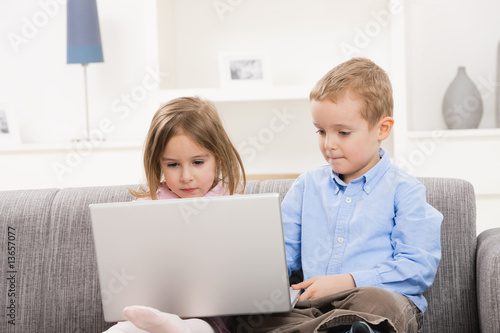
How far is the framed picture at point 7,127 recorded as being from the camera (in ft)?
10.2

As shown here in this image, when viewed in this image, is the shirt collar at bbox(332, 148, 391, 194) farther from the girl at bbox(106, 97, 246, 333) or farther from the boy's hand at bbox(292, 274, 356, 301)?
the girl at bbox(106, 97, 246, 333)

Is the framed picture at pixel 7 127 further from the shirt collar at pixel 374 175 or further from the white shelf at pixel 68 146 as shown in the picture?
the shirt collar at pixel 374 175

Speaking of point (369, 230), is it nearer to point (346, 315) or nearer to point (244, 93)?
point (346, 315)

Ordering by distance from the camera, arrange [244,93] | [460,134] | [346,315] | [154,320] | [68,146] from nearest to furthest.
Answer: [154,320] → [346,315] → [460,134] → [244,93] → [68,146]

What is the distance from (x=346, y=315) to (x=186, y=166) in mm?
589

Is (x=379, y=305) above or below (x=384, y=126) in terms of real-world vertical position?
below

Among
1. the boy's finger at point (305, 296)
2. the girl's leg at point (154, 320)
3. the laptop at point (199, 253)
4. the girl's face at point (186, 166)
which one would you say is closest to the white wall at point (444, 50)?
the girl's face at point (186, 166)

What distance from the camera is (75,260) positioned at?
1789mm

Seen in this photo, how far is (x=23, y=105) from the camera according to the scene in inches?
128

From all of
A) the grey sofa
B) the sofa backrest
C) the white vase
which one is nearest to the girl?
the grey sofa

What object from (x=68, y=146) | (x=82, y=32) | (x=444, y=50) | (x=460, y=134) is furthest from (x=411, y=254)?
(x=82, y=32)

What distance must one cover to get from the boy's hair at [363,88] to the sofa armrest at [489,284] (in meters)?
0.41

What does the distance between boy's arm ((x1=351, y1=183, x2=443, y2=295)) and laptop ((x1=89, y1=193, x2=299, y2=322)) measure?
305 millimetres

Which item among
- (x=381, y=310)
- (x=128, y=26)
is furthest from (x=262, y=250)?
(x=128, y=26)
